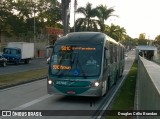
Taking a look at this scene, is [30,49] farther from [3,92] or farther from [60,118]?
[60,118]

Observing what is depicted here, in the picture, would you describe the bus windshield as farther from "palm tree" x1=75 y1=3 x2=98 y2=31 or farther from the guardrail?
"palm tree" x1=75 y1=3 x2=98 y2=31

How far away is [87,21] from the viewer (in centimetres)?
7356

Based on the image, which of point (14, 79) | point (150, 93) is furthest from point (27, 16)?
point (150, 93)

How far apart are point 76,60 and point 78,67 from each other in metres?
0.33

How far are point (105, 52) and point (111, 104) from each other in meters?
2.15

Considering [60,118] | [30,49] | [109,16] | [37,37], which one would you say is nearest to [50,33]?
[37,37]

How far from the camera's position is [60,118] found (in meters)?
11.7

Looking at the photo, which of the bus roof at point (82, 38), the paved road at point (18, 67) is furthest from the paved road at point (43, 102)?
the paved road at point (18, 67)

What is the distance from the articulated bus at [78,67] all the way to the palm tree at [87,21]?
57.4m

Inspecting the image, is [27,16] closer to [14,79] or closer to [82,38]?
[14,79]

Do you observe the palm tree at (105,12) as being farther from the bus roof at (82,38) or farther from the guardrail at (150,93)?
the guardrail at (150,93)

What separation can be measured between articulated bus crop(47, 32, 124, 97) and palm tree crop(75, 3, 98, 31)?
5745 centimetres

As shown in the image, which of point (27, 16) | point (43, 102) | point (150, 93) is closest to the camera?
point (150, 93)

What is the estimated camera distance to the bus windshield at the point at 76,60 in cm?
1502
